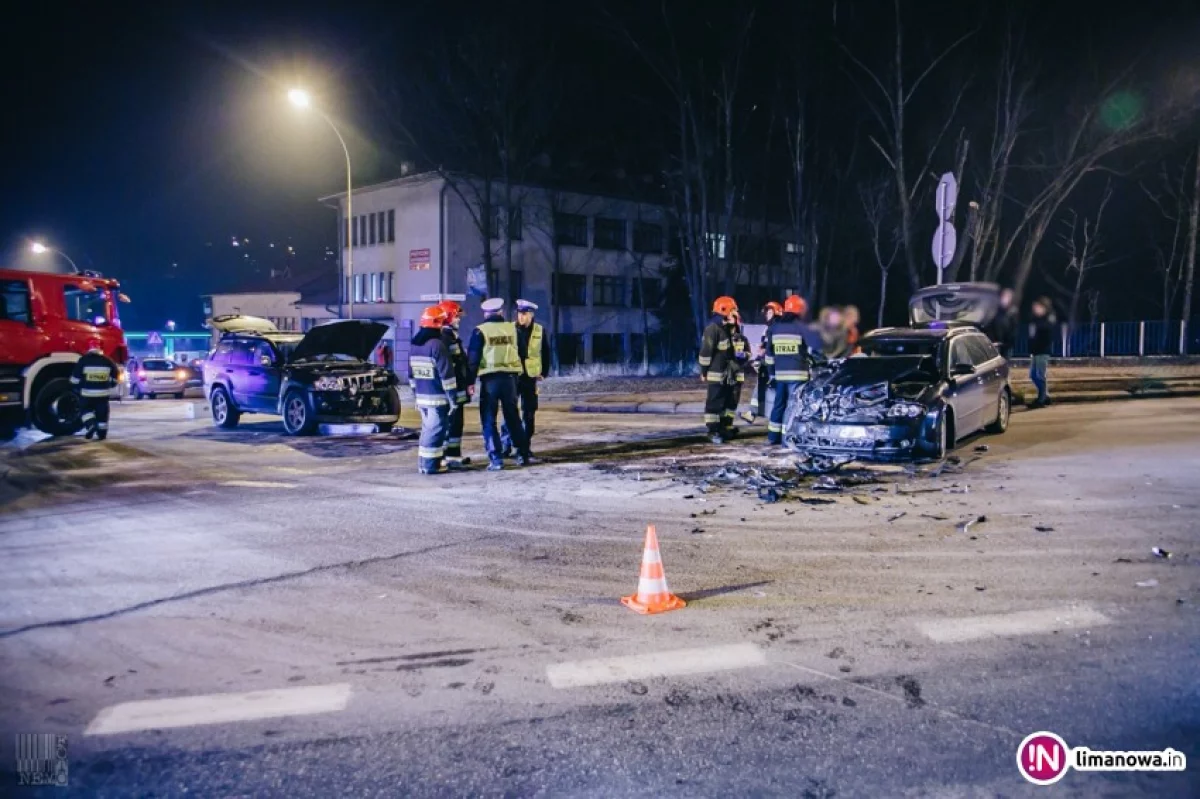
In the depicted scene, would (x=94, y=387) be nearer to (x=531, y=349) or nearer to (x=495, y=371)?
(x=495, y=371)

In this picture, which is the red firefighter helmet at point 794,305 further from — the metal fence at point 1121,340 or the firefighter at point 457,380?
the metal fence at point 1121,340

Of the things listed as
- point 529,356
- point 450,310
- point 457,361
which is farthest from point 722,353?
point 450,310

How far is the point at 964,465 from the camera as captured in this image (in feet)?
34.3

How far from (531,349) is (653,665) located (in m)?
7.22

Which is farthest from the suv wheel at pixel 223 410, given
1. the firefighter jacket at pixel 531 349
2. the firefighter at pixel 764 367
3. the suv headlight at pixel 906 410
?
the suv headlight at pixel 906 410

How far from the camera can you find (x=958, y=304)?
68.1 feet

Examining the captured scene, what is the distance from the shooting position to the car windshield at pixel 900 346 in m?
11.3

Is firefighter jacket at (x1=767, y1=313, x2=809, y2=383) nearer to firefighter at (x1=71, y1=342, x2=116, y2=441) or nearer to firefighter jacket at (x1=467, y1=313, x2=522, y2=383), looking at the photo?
firefighter jacket at (x1=467, y1=313, x2=522, y2=383)

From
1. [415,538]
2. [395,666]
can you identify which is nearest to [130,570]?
[415,538]

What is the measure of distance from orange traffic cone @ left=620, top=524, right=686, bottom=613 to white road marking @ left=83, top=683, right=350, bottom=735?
191cm

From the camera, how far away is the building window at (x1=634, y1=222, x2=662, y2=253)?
1848 inches

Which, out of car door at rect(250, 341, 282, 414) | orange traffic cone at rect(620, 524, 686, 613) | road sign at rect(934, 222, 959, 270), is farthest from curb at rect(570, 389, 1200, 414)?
orange traffic cone at rect(620, 524, 686, 613)

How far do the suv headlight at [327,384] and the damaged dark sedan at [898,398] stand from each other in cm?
769

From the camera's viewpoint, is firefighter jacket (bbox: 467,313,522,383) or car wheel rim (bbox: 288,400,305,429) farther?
car wheel rim (bbox: 288,400,305,429)
